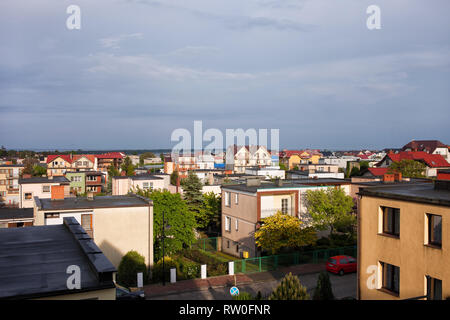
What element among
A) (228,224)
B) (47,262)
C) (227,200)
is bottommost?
(228,224)

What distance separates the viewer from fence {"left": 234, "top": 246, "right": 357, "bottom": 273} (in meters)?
27.1

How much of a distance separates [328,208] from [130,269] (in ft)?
54.9

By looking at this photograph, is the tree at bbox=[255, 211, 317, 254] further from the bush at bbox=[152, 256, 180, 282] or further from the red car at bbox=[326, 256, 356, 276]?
the bush at bbox=[152, 256, 180, 282]

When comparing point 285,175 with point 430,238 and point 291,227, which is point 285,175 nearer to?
point 291,227

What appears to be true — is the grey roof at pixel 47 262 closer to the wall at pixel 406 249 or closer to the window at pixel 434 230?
the wall at pixel 406 249

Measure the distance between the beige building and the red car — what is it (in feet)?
30.2

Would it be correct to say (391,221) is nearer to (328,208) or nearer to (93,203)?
(328,208)

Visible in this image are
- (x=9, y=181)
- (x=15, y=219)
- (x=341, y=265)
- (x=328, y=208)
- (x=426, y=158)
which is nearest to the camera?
(x=341, y=265)

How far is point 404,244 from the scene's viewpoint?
571 inches

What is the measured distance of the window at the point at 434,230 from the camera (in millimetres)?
13453

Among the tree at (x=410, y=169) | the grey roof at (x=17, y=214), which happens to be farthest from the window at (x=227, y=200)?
the tree at (x=410, y=169)

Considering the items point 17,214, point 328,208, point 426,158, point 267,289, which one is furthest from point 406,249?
point 426,158

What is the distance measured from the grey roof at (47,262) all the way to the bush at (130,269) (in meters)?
8.80

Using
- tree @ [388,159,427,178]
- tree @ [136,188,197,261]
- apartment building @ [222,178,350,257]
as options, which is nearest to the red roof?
tree @ [388,159,427,178]
